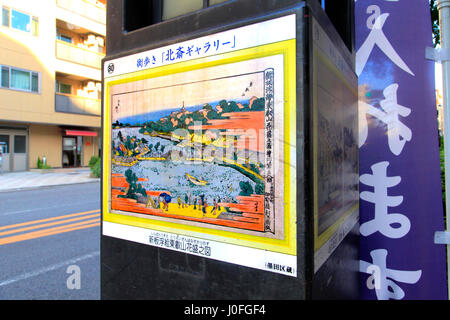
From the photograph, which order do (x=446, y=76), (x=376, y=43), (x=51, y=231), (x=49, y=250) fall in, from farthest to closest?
(x=51, y=231) < (x=49, y=250) < (x=376, y=43) < (x=446, y=76)

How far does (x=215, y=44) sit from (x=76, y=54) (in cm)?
2185

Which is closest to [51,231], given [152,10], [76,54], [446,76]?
[152,10]

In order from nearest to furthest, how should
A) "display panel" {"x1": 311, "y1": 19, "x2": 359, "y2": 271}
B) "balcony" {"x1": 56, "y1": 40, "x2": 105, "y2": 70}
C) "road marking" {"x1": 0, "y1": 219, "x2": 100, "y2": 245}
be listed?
1. "display panel" {"x1": 311, "y1": 19, "x2": 359, "y2": 271}
2. "road marking" {"x1": 0, "y1": 219, "x2": 100, "y2": 245}
3. "balcony" {"x1": 56, "y1": 40, "x2": 105, "y2": 70}

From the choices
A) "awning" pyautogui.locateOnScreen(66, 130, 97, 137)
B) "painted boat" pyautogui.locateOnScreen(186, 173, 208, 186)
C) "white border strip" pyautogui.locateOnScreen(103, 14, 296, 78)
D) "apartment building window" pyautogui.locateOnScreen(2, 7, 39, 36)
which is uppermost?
"apartment building window" pyautogui.locateOnScreen(2, 7, 39, 36)

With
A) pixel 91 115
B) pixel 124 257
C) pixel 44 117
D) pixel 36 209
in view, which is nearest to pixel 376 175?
pixel 124 257

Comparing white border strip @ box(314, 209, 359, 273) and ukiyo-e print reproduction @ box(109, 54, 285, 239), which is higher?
ukiyo-e print reproduction @ box(109, 54, 285, 239)

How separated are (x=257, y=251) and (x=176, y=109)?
3.02 feet

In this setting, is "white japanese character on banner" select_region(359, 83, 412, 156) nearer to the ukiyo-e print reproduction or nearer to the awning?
the ukiyo-e print reproduction

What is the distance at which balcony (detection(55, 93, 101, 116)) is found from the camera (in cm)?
1944

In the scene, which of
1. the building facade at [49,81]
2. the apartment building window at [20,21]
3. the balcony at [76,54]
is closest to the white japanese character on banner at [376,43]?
the building facade at [49,81]

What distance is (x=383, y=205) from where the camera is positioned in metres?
2.64

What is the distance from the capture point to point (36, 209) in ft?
28.6

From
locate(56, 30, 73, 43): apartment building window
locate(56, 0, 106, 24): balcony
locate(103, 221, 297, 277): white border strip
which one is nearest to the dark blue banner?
locate(103, 221, 297, 277): white border strip

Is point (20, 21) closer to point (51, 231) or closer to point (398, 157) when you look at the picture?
point (51, 231)
